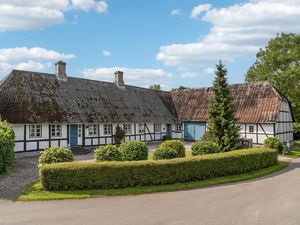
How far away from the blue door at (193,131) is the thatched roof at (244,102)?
686 millimetres

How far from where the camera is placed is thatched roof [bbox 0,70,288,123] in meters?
24.6

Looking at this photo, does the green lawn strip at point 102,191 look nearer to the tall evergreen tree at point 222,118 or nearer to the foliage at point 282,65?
the tall evergreen tree at point 222,118

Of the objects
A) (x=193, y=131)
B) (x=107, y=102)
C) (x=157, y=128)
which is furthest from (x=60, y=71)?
(x=193, y=131)

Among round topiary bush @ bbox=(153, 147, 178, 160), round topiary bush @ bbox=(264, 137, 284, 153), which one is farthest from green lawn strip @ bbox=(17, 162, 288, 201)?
round topiary bush @ bbox=(264, 137, 284, 153)

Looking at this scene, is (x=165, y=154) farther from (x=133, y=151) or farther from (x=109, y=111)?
(x=109, y=111)

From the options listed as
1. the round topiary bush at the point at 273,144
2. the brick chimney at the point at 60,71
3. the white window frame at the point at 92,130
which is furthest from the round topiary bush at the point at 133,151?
the brick chimney at the point at 60,71

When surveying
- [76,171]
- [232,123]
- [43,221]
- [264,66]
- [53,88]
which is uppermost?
[264,66]

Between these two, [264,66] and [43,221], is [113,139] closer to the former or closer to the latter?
[43,221]

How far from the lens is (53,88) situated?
90.6ft

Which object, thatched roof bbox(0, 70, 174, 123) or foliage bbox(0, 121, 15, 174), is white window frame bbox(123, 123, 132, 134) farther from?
foliage bbox(0, 121, 15, 174)

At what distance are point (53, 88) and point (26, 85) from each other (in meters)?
2.45

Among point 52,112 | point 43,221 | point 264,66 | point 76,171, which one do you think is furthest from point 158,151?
point 264,66

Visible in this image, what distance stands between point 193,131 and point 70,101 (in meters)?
14.9

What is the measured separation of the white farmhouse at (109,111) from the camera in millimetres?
24422
